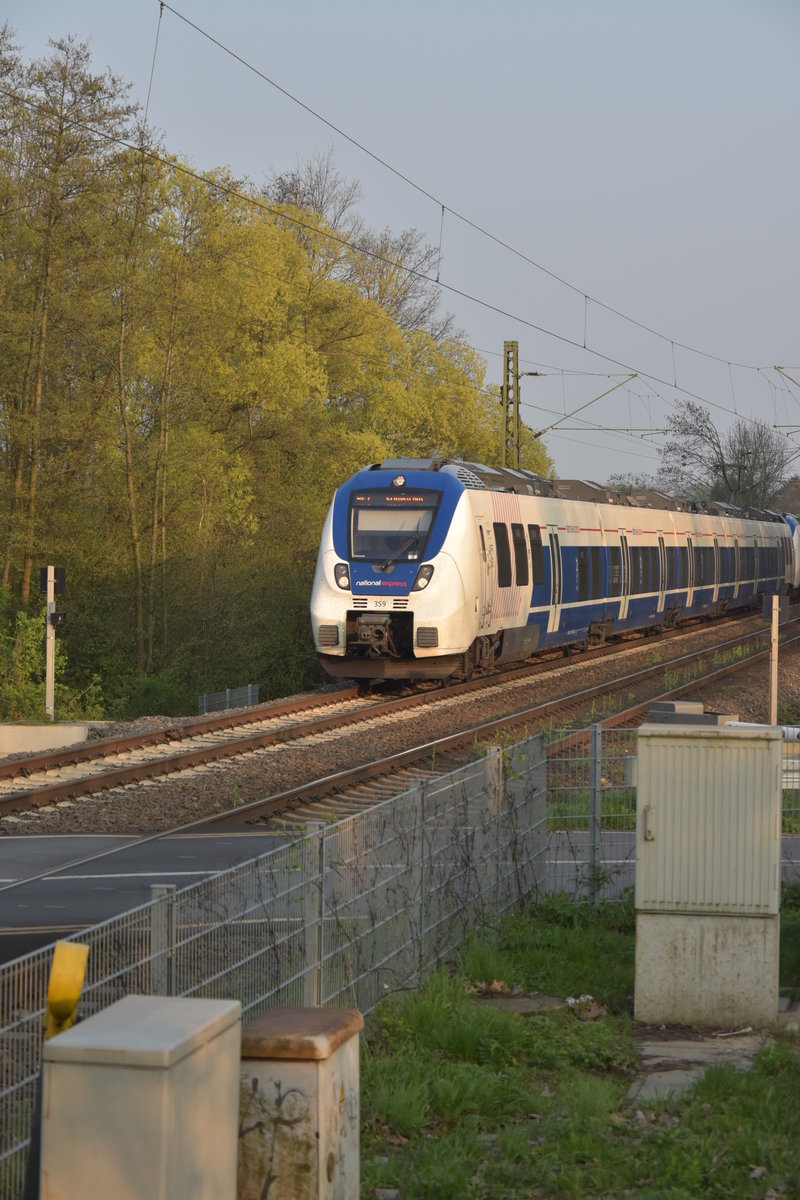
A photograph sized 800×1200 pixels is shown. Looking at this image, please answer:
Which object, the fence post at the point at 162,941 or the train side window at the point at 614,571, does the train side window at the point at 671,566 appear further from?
the fence post at the point at 162,941

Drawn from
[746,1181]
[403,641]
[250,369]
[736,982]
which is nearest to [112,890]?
[736,982]

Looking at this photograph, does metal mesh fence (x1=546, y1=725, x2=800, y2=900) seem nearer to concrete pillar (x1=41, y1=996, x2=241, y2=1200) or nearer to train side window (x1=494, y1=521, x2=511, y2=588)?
concrete pillar (x1=41, y1=996, x2=241, y2=1200)

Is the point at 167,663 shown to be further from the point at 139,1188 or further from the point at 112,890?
the point at 139,1188

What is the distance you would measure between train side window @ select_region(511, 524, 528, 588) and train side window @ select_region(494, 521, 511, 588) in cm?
38

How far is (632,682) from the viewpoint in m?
26.3

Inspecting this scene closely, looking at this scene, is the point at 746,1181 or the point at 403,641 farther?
the point at 403,641

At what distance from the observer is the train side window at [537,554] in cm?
2722

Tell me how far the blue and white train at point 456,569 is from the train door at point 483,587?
0.10ft

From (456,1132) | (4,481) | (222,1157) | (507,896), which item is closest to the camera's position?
(222,1157)

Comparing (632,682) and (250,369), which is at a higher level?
(250,369)

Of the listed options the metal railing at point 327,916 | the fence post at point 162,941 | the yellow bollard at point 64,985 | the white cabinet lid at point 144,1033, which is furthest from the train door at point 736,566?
the yellow bollard at point 64,985

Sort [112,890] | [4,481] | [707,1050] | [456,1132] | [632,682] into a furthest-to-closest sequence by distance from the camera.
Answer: [4,481] → [632,682] → [112,890] → [707,1050] → [456,1132]

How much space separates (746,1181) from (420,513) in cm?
1838

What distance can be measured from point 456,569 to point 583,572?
8258mm
